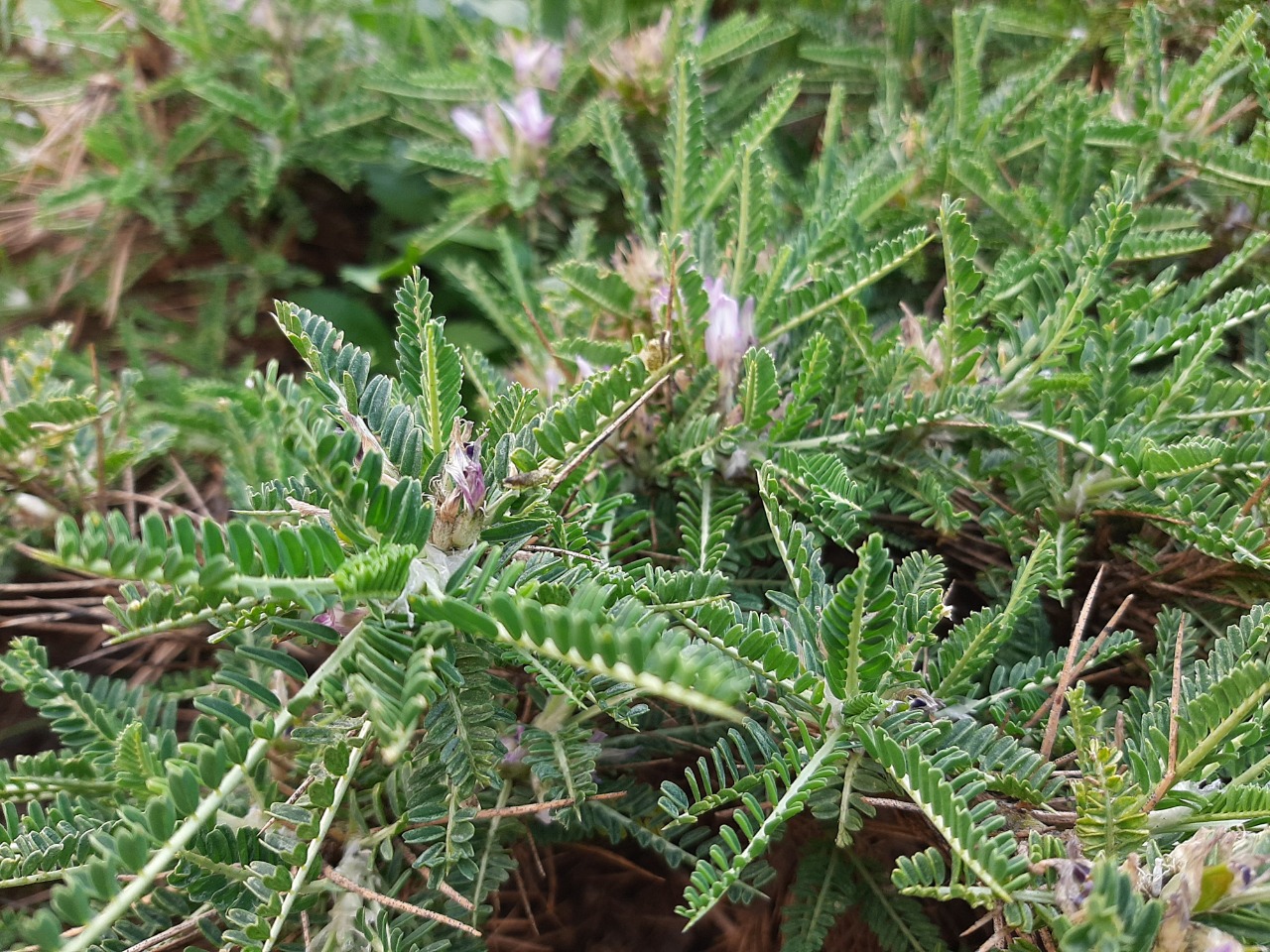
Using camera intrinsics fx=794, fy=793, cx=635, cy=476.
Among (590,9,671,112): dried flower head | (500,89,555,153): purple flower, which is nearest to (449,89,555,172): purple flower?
(500,89,555,153): purple flower

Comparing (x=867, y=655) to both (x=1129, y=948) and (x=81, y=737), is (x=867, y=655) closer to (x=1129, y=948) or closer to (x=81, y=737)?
(x=1129, y=948)

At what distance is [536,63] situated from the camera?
1.25 m

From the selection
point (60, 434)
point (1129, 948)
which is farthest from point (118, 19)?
Answer: point (1129, 948)

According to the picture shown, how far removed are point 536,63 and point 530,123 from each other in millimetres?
157

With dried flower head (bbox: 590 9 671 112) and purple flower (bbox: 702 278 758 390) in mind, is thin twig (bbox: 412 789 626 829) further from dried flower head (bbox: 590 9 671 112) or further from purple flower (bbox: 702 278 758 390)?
dried flower head (bbox: 590 9 671 112)

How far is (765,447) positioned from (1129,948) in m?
0.45

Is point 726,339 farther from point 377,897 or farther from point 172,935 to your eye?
point 172,935

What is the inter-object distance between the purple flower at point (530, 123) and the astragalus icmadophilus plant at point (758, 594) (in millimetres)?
252

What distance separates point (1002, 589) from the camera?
0.75 metres

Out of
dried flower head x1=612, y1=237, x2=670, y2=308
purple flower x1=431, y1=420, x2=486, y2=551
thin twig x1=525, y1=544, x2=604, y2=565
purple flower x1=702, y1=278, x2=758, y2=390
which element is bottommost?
thin twig x1=525, y1=544, x2=604, y2=565

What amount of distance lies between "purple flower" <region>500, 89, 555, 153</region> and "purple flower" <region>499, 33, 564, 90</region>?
10cm

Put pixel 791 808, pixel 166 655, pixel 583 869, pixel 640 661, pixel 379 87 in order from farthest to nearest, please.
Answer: pixel 379 87 → pixel 166 655 → pixel 583 869 → pixel 791 808 → pixel 640 661

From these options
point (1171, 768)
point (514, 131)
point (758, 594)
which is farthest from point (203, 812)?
point (514, 131)

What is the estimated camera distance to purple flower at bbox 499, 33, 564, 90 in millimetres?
1245
